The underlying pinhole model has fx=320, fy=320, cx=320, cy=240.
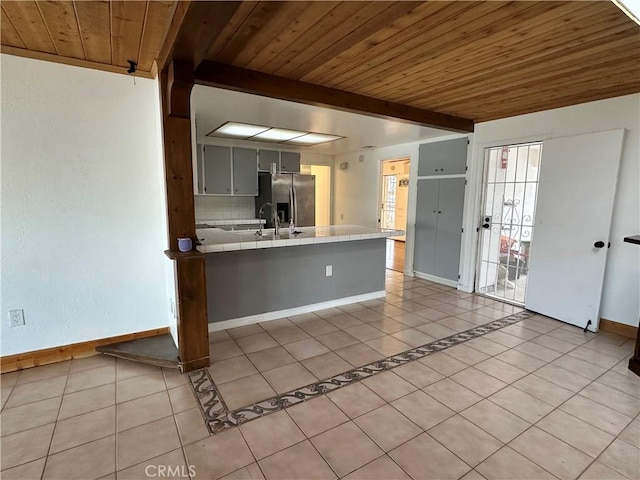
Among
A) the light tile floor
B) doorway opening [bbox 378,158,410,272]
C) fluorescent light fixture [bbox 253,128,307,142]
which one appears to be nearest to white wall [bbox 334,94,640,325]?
the light tile floor

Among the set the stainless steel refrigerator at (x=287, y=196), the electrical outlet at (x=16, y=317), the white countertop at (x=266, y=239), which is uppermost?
the stainless steel refrigerator at (x=287, y=196)

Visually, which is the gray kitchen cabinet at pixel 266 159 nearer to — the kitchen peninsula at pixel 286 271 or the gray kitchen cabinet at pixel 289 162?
the gray kitchen cabinet at pixel 289 162

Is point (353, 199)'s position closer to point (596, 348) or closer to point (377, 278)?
point (377, 278)

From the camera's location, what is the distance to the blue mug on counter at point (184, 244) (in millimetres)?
2387

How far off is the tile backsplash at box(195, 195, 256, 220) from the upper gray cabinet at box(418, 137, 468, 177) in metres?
3.07

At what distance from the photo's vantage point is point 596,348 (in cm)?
293

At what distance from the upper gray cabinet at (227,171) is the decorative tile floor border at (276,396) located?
347cm

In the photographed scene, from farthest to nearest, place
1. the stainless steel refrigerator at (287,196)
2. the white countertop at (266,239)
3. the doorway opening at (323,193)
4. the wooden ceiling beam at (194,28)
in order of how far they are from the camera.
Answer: the doorway opening at (323,193) → the stainless steel refrigerator at (287,196) → the white countertop at (266,239) → the wooden ceiling beam at (194,28)

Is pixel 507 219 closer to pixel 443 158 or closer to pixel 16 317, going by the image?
pixel 443 158

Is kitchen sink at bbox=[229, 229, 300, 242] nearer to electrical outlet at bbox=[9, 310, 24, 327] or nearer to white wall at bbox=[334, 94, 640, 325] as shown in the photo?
electrical outlet at bbox=[9, 310, 24, 327]

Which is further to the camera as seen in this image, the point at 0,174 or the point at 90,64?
the point at 90,64

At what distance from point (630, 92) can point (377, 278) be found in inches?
123

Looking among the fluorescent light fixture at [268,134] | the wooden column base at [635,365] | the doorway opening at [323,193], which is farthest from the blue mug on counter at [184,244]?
the doorway opening at [323,193]

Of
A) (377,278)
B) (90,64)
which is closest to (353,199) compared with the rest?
(377,278)
